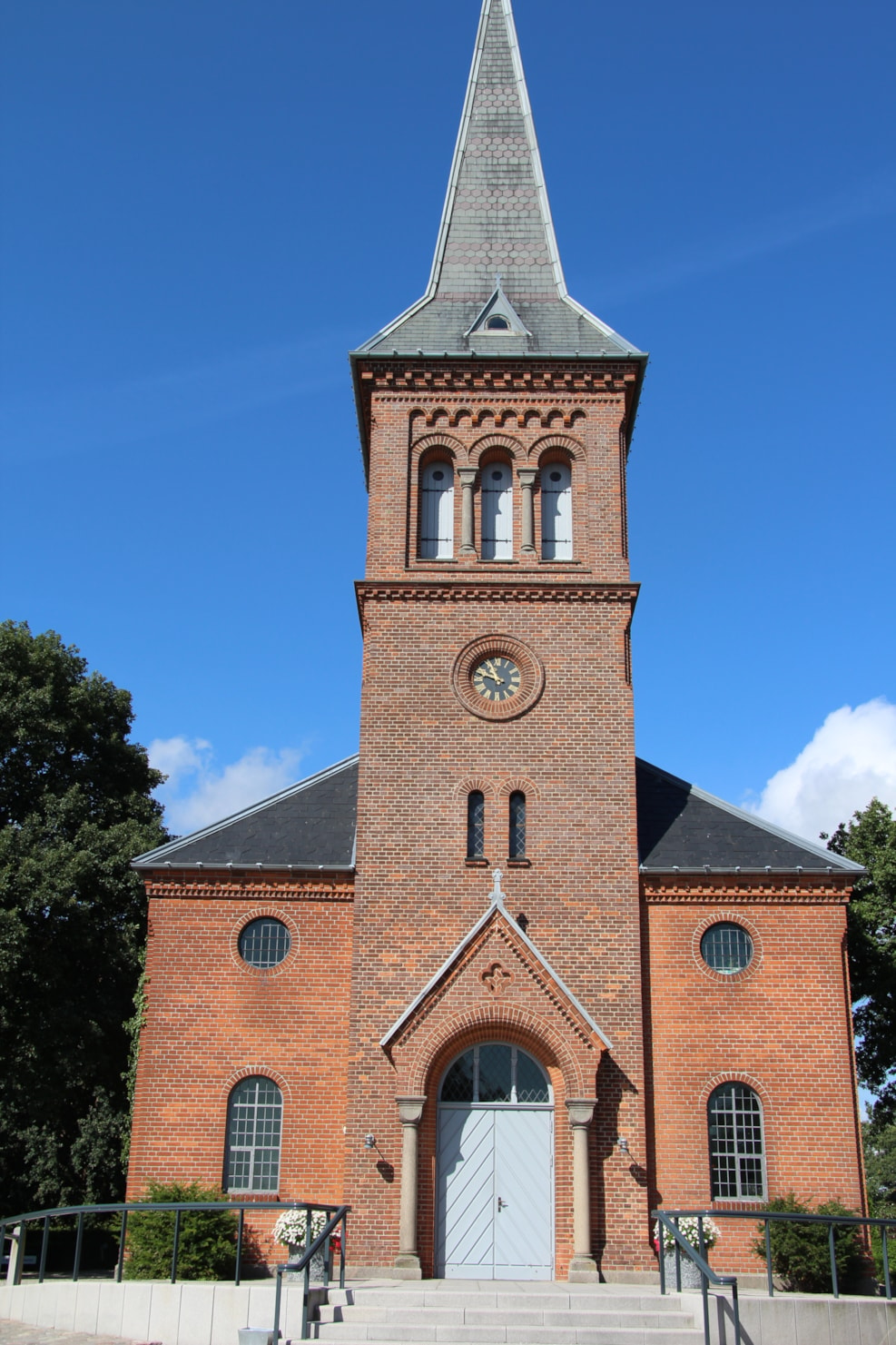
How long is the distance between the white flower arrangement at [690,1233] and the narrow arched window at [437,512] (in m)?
12.4

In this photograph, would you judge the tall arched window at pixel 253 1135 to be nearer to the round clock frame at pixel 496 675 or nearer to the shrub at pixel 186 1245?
the shrub at pixel 186 1245

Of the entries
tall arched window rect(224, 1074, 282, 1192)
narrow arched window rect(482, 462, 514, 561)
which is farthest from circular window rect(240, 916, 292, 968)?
narrow arched window rect(482, 462, 514, 561)

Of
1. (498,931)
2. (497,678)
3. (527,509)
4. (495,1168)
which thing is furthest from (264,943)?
(527,509)

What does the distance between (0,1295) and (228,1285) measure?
196 inches

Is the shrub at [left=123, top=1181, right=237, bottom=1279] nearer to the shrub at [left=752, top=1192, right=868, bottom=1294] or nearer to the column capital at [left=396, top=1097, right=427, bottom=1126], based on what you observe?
the column capital at [left=396, top=1097, right=427, bottom=1126]

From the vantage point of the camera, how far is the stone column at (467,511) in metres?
24.2

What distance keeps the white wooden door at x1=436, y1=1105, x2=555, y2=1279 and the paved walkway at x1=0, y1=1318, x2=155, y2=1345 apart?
5814mm

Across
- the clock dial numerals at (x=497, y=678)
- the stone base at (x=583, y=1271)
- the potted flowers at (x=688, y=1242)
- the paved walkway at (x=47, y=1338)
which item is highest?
the clock dial numerals at (x=497, y=678)

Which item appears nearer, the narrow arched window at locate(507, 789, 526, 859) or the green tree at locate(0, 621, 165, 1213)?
the narrow arched window at locate(507, 789, 526, 859)

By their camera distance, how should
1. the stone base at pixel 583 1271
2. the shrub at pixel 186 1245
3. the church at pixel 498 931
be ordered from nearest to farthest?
the shrub at pixel 186 1245 < the stone base at pixel 583 1271 < the church at pixel 498 931

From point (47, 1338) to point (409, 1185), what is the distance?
18.8ft

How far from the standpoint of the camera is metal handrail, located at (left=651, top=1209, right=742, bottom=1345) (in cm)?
1481

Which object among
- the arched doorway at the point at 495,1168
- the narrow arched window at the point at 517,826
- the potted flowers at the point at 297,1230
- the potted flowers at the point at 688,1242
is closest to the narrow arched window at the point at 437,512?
the narrow arched window at the point at 517,826

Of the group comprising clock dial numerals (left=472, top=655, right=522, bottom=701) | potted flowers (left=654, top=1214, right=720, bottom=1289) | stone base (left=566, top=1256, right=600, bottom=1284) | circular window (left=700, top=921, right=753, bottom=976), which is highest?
clock dial numerals (left=472, top=655, right=522, bottom=701)
